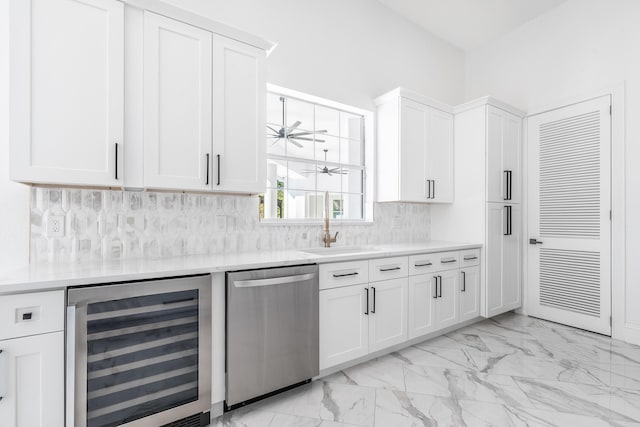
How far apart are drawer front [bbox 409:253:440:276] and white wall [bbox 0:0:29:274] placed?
2727 millimetres

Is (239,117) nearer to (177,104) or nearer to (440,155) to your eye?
(177,104)

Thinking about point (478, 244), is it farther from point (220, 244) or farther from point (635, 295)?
point (220, 244)

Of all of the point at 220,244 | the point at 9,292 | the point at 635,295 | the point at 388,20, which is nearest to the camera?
the point at 9,292

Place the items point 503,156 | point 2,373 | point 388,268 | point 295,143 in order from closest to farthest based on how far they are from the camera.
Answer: point 2,373 < point 388,268 < point 295,143 < point 503,156

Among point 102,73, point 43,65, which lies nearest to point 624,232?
point 102,73

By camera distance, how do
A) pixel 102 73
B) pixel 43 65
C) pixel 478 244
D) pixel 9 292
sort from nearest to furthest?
pixel 9 292 < pixel 43 65 < pixel 102 73 < pixel 478 244

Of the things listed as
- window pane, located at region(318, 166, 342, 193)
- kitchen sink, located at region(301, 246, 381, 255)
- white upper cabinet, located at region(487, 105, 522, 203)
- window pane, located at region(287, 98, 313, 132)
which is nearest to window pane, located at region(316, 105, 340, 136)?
window pane, located at region(287, 98, 313, 132)

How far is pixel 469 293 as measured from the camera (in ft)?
10.7

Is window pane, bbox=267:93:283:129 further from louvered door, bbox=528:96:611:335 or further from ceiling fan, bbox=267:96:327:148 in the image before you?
louvered door, bbox=528:96:611:335

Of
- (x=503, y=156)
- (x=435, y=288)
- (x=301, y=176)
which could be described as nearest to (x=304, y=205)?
(x=301, y=176)

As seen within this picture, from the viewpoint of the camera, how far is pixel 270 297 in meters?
1.92

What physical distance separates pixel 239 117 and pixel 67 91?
92 centimetres

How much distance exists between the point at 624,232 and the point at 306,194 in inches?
124

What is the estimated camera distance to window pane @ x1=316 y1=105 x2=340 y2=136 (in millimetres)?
3227
